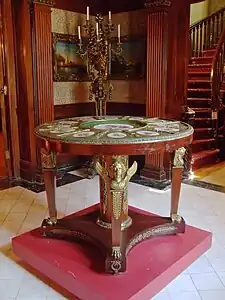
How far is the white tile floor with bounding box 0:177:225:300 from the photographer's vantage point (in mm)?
2023

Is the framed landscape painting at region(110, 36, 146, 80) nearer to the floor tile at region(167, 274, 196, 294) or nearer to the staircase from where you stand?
the staircase

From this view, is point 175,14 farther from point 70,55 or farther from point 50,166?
point 50,166

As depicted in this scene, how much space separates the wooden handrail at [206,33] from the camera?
7829 mm

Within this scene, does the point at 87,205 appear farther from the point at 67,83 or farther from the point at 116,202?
the point at 67,83

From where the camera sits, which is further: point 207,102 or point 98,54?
point 207,102

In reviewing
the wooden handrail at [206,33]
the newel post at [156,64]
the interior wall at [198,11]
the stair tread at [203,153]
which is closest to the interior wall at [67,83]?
the newel post at [156,64]

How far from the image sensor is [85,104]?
4.84m

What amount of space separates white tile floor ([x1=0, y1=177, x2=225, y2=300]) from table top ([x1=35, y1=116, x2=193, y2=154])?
907 millimetres

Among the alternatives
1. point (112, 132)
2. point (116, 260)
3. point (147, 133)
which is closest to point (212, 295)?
point (116, 260)

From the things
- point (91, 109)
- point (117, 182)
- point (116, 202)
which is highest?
point (91, 109)

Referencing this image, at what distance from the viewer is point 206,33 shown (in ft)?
26.3

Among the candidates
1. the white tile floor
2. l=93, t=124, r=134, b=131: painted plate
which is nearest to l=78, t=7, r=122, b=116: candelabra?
the white tile floor

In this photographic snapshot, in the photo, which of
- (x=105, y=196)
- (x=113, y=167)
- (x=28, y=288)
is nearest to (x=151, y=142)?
(x=113, y=167)

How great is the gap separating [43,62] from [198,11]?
20.0ft
